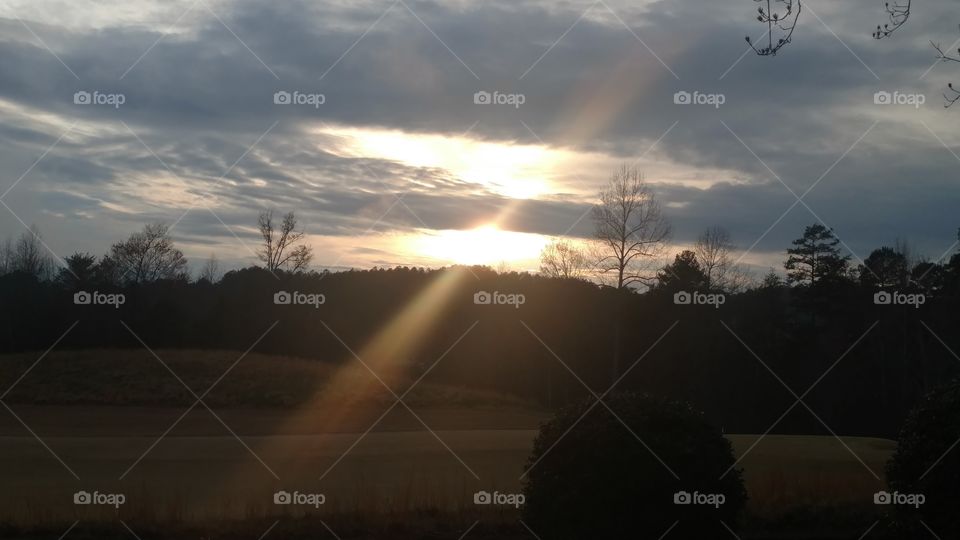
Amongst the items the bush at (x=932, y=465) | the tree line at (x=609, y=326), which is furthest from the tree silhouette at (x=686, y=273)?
the bush at (x=932, y=465)

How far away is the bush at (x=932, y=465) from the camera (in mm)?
8578

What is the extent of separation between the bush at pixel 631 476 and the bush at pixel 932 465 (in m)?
1.80

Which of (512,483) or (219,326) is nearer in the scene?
(512,483)

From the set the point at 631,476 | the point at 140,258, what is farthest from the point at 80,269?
the point at 631,476

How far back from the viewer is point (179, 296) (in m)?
48.2

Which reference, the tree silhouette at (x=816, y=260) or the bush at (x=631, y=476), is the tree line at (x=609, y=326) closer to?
the tree silhouette at (x=816, y=260)

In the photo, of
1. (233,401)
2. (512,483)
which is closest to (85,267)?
(233,401)

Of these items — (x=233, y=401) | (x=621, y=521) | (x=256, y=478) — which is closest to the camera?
(x=621, y=521)

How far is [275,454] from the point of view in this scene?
74.4 ft

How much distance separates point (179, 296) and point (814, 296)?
112ft

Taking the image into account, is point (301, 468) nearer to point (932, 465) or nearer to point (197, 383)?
point (932, 465)

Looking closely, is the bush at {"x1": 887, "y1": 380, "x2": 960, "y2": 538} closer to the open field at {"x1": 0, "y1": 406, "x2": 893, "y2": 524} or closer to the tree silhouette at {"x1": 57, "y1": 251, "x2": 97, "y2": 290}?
the open field at {"x1": 0, "y1": 406, "x2": 893, "y2": 524}

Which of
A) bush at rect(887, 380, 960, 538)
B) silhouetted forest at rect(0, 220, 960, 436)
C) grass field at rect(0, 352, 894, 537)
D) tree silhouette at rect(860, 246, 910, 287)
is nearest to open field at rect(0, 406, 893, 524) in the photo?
Result: grass field at rect(0, 352, 894, 537)

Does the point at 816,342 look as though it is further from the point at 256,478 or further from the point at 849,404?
the point at 256,478
